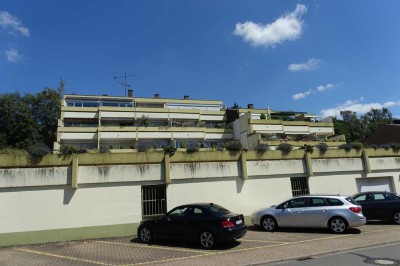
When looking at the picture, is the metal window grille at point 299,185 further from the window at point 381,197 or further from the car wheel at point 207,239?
the car wheel at point 207,239

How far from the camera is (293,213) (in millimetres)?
13594

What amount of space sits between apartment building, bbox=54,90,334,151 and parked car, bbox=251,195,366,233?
1082 inches

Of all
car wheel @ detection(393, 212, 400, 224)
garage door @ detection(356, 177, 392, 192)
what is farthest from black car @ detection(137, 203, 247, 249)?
garage door @ detection(356, 177, 392, 192)

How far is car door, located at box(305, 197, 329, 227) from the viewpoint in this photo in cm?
1310

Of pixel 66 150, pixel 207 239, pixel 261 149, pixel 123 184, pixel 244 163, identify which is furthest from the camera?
pixel 261 149

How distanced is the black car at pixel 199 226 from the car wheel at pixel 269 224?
112 inches

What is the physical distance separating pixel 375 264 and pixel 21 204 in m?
12.3

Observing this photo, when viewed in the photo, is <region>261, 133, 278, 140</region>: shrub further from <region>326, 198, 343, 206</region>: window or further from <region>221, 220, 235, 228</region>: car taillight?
<region>221, 220, 235, 228</region>: car taillight

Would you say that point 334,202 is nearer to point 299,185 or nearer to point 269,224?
point 269,224

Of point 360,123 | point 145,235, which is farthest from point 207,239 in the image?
point 360,123

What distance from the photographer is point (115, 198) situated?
14305 mm

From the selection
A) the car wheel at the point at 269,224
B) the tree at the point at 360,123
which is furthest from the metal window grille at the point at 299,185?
the tree at the point at 360,123

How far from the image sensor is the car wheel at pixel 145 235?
1232 cm

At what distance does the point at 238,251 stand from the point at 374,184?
39.8 ft
